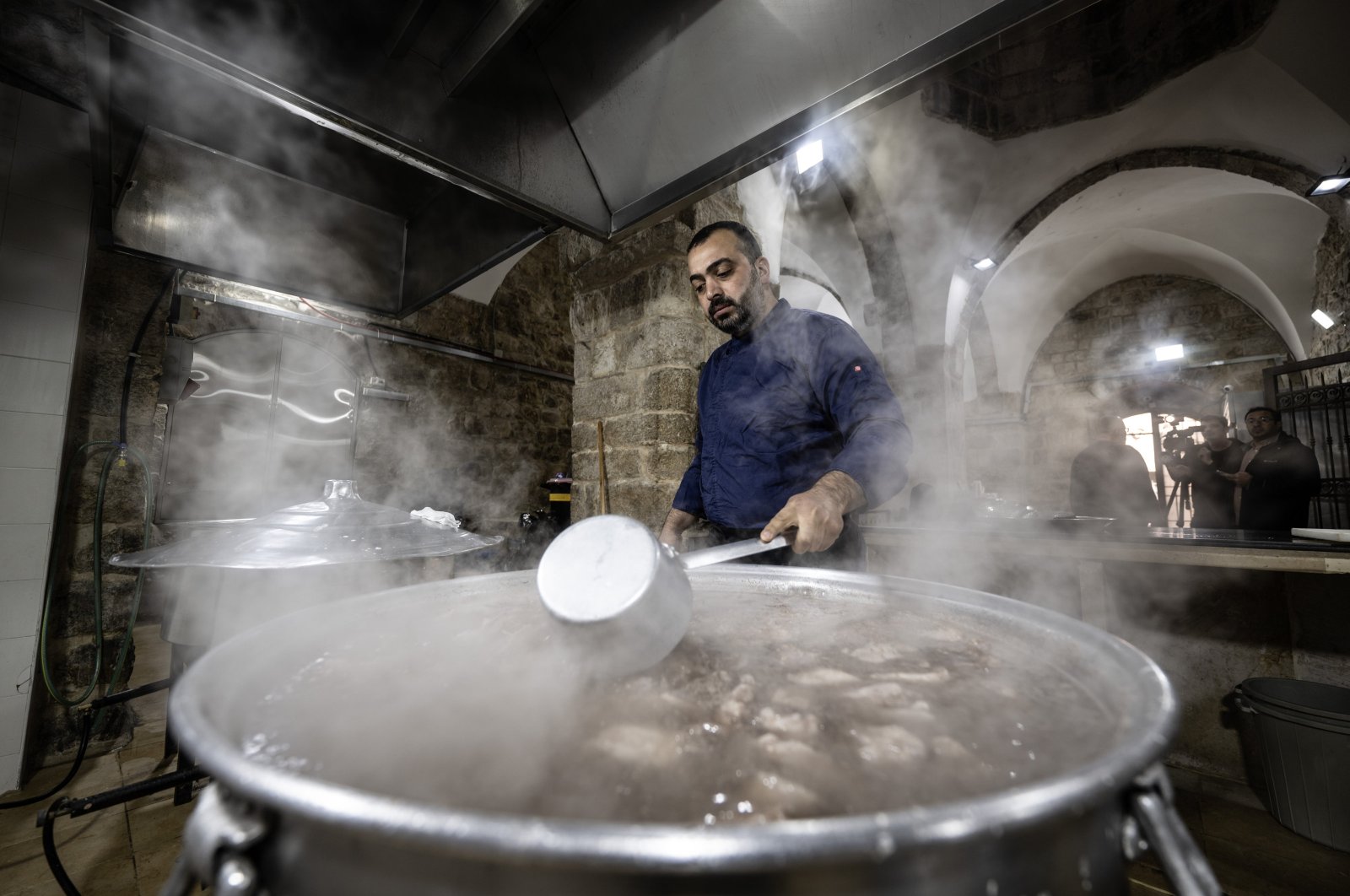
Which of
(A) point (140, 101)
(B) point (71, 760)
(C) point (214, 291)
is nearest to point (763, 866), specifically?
(A) point (140, 101)

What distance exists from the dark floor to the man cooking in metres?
1.85

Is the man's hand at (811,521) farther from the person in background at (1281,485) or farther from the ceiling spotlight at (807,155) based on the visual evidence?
A: the person in background at (1281,485)

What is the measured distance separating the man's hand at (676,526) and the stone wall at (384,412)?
3219mm

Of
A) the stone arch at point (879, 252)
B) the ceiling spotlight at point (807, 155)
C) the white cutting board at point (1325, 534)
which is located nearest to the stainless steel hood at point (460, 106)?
the white cutting board at point (1325, 534)

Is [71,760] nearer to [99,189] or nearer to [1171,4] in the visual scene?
[99,189]

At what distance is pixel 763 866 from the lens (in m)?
0.33

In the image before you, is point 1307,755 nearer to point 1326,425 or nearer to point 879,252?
point 879,252

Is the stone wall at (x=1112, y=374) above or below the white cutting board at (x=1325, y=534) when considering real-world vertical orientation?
above

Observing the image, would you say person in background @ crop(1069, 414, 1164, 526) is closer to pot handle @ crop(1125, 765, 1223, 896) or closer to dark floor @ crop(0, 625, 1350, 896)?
dark floor @ crop(0, 625, 1350, 896)

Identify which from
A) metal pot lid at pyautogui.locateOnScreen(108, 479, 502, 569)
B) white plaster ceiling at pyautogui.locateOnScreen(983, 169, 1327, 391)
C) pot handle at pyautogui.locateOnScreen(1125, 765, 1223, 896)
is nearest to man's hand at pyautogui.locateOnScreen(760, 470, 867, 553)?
pot handle at pyautogui.locateOnScreen(1125, 765, 1223, 896)

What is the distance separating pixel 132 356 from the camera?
3.03 m

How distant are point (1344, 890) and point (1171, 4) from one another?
21.0 feet

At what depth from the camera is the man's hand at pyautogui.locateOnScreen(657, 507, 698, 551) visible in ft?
7.54

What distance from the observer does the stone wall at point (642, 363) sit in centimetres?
274
